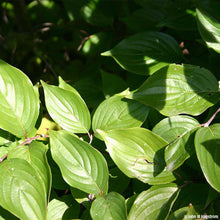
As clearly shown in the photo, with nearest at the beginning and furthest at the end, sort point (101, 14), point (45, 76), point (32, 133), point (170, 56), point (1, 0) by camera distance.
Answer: point (32, 133) → point (170, 56) → point (101, 14) → point (45, 76) → point (1, 0)

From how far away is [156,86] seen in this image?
2.98ft

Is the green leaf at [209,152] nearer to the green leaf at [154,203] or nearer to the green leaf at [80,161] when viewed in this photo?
the green leaf at [154,203]

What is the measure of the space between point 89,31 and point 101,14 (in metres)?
0.13

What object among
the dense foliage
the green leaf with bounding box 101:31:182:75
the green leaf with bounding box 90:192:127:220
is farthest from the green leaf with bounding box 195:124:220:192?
the green leaf with bounding box 101:31:182:75

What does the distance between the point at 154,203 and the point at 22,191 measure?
388 mm

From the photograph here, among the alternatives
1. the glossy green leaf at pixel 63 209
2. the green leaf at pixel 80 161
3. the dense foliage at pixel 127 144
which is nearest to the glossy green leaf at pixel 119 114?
the dense foliage at pixel 127 144

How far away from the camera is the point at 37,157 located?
870 mm

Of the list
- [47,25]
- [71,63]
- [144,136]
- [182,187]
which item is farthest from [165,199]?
[47,25]

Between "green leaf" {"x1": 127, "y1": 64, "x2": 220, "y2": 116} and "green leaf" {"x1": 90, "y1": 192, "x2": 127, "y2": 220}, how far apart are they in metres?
0.30

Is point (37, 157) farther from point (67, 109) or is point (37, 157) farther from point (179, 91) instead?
point (179, 91)

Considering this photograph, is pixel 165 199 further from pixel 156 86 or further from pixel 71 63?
pixel 71 63

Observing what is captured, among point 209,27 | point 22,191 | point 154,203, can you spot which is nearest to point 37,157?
point 22,191

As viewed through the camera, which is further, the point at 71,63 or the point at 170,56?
the point at 71,63

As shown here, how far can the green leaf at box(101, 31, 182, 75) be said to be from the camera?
1095mm
